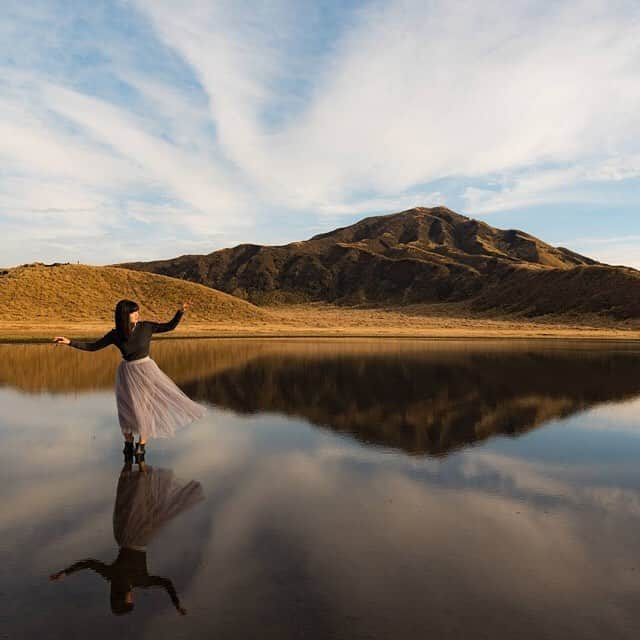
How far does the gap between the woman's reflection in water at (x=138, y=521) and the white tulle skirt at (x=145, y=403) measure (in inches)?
22.6

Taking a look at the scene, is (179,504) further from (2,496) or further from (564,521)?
(564,521)

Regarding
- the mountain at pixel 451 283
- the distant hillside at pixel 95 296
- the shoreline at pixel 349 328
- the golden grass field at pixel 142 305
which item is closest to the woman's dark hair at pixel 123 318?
the shoreline at pixel 349 328

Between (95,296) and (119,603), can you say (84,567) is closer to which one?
(119,603)

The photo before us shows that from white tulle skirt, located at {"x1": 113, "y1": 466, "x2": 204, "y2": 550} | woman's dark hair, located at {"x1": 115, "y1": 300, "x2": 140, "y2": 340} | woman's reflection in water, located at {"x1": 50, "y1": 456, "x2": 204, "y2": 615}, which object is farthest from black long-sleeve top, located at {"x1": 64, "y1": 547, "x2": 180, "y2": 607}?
woman's dark hair, located at {"x1": 115, "y1": 300, "x2": 140, "y2": 340}

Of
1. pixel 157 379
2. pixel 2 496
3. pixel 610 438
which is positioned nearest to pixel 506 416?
pixel 610 438

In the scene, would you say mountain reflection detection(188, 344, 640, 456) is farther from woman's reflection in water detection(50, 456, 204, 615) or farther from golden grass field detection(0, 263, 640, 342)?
golden grass field detection(0, 263, 640, 342)

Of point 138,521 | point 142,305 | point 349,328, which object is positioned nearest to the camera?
point 138,521

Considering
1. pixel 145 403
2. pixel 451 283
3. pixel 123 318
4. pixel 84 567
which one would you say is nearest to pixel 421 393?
pixel 145 403

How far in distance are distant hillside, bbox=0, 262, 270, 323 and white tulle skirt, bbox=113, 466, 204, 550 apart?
68660 mm

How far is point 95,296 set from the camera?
276 ft

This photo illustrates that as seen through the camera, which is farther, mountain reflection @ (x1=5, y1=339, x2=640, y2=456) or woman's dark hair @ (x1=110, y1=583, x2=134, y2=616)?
mountain reflection @ (x1=5, y1=339, x2=640, y2=456)

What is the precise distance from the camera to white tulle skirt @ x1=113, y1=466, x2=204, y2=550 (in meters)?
5.75

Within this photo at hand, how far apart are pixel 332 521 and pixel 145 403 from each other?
387cm

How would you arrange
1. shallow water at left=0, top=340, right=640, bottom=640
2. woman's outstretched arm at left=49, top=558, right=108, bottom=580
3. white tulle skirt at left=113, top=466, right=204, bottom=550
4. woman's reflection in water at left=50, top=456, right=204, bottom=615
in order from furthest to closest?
white tulle skirt at left=113, top=466, right=204, bottom=550 → woman's outstretched arm at left=49, top=558, right=108, bottom=580 → woman's reflection in water at left=50, top=456, right=204, bottom=615 → shallow water at left=0, top=340, right=640, bottom=640
